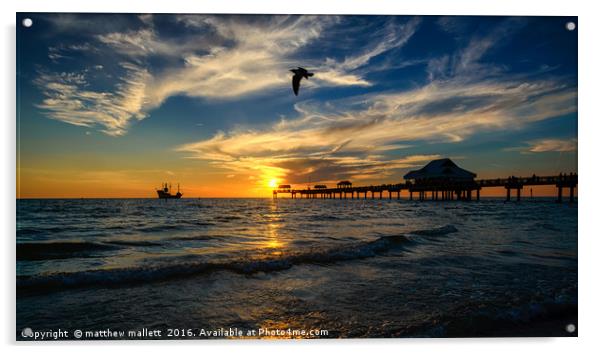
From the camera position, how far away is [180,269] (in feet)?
19.0

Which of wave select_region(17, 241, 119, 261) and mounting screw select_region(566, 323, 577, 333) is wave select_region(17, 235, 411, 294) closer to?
wave select_region(17, 241, 119, 261)

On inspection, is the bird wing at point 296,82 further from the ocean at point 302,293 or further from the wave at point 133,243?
the wave at point 133,243

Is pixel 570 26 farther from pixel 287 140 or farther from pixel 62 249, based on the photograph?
pixel 62 249

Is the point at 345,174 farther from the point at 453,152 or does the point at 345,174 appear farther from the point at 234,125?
the point at 234,125

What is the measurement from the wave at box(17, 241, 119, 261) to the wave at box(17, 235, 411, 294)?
2002 millimetres

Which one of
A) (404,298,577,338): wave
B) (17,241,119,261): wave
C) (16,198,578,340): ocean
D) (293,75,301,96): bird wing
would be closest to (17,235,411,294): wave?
(16,198,578,340): ocean

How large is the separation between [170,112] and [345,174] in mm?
5109

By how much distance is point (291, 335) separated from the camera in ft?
13.3

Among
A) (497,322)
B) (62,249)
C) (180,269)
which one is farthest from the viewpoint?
(62,249)

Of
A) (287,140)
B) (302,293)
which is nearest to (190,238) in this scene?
(287,140)

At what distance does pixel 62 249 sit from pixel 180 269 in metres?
4.69

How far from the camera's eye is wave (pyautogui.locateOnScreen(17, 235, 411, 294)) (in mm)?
5047

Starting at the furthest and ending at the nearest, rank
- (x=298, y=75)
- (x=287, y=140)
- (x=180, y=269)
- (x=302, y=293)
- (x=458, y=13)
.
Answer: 1. (x=287, y=140)
2. (x=298, y=75)
3. (x=180, y=269)
4. (x=458, y=13)
5. (x=302, y=293)
